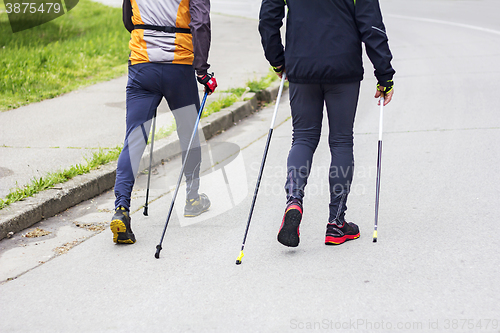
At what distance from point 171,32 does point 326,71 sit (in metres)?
1.18

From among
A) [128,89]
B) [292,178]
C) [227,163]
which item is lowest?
[227,163]

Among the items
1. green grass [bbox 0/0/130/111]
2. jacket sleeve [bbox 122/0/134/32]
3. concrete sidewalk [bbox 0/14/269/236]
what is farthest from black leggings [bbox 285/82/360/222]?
green grass [bbox 0/0/130/111]

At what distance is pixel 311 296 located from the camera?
2.99 meters

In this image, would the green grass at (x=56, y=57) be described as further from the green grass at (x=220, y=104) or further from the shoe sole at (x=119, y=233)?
the shoe sole at (x=119, y=233)

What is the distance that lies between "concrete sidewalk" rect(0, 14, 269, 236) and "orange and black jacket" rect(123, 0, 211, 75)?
1.64 m

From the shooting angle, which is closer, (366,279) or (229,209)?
(366,279)

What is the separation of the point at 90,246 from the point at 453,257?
2.41m

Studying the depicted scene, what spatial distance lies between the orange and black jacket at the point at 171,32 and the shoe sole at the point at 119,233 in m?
1.16

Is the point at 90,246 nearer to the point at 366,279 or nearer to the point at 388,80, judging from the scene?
the point at 366,279

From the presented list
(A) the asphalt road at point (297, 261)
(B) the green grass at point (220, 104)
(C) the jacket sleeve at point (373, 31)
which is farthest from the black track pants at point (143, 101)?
(B) the green grass at point (220, 104)

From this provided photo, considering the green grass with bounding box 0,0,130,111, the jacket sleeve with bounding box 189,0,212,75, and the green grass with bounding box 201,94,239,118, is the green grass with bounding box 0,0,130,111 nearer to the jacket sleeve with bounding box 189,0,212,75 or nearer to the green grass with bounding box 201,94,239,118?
the green grass with bounding box 201,94,239,118

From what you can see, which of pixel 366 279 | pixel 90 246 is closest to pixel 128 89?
pixel 90 246

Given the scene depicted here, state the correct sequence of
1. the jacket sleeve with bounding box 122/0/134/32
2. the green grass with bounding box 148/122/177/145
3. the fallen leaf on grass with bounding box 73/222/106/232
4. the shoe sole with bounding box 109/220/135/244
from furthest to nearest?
the green grass with bounding box 148/122/177/145, the fallen leaf on grass with bounding box 73/222/106/232, the jacket sleeve with bounding box 122/0/134/32, the shoe sole with bounding box 109/220/135/244

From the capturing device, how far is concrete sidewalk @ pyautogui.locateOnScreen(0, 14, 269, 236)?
552 cm
